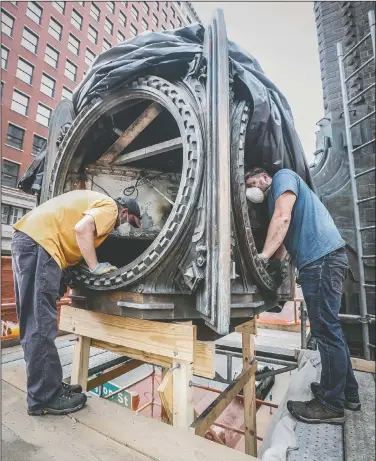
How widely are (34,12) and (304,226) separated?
28999 millimetres

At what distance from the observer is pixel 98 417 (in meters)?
1.63

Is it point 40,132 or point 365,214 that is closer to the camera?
point 365,214

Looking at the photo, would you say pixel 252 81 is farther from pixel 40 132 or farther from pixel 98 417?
pixel 40 132

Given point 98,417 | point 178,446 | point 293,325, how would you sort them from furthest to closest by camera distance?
point 293,325, point 98,417, point 178,446

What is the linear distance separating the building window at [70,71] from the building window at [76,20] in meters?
3.82

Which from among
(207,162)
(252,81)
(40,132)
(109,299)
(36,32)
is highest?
(36,32)

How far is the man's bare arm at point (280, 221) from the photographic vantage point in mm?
2080

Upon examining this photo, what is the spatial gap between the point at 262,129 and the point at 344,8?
498cm

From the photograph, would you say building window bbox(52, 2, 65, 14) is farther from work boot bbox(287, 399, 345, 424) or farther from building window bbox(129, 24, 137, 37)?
work boot bbox(287, 399, 345, 424)

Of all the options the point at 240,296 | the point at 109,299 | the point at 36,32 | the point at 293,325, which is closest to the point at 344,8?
the point at 240,296

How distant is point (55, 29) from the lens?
74.8ft

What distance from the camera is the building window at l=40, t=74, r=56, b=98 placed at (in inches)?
860

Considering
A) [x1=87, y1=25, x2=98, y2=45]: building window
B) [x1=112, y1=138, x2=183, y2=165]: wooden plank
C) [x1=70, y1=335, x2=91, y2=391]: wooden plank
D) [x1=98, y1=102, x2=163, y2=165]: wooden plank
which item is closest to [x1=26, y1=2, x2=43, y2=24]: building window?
[x1=87, y1=25, x2=98, y2=45]: building window

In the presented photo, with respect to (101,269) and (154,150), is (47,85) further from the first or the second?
(101,269)
